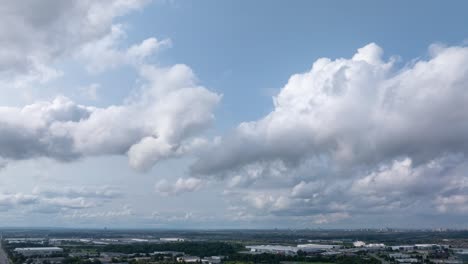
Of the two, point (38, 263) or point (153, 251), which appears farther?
point (153, 251)

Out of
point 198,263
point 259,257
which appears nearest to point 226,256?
point 259,257

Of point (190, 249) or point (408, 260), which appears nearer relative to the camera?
point (408, 260)

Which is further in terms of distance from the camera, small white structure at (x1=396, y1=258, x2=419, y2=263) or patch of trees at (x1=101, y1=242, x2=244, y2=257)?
patch of trees at (x1=101, y1=242, x2=244, y2=257)

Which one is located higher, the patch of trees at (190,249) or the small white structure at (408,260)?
the patch of trees at (190,249)

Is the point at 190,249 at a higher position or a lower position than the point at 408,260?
higher

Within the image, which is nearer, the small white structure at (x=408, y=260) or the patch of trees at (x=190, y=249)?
the small white structure at (x=408, y=260)

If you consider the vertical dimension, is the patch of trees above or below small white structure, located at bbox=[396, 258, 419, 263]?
above

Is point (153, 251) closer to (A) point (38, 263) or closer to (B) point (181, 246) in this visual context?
(B) point (181, 246)

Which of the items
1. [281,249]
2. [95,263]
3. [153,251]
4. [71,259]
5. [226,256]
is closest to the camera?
[95,263]

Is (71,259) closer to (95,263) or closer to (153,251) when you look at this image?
(95,263)

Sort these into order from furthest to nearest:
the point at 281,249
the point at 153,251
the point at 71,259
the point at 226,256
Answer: the point at 281,249 → the point at 153,251 → the point at 226,256 → the point at 71,259
